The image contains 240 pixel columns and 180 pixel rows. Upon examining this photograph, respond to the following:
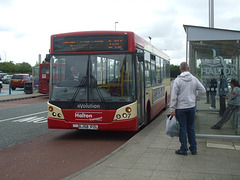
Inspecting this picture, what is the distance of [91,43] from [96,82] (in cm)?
110

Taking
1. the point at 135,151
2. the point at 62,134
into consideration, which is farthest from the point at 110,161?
the point at 62,134

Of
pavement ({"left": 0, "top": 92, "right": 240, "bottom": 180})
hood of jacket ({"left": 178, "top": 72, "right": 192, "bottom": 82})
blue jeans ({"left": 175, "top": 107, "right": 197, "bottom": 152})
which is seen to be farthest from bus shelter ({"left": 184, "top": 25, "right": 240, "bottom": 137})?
hood of jacket ({"left": 178, "top": 72, "right": 192, "bottom": 82})

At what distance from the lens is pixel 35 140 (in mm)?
9141

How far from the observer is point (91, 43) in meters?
8.98

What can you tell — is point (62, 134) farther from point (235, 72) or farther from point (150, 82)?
point (235, 72)

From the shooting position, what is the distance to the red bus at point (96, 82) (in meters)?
8.66

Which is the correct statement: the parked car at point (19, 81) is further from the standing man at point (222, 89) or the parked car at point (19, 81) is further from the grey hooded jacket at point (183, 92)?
the grey hooded jacket at point (183, 92)

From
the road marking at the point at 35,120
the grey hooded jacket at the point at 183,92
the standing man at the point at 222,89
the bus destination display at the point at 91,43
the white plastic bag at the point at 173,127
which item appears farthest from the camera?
the road marking at the point at 35,120

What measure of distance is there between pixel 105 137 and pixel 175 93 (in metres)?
3.67

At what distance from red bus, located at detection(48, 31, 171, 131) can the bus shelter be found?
184 cm

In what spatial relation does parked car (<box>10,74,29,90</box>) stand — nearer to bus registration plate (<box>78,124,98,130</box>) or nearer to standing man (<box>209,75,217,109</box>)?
standing man (<box>209,75,217,109</box>)

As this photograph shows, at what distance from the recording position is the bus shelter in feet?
29.6

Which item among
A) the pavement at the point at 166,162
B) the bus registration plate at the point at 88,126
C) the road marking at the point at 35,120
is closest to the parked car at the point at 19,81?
the road marking at the point at 35,120

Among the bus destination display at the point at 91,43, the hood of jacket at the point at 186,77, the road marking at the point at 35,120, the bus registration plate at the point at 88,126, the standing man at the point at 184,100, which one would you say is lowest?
the road marking at the point at 35,120
